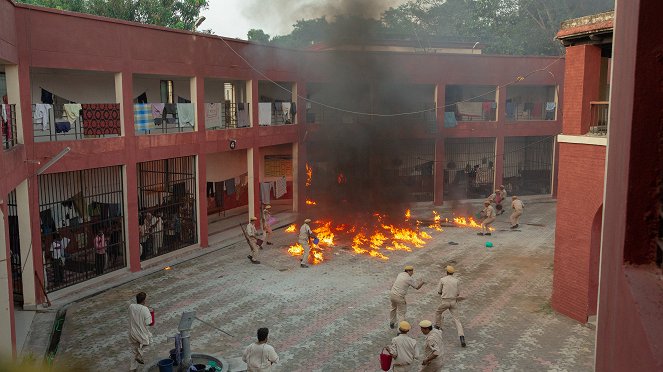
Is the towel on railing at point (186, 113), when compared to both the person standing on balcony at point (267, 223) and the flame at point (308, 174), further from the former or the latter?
the flame at point (308, 174)

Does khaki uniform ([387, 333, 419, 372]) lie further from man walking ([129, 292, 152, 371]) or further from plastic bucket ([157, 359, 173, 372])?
man walking ([129, 292, 152, 371])

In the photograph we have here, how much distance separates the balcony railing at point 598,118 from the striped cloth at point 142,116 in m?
11.4

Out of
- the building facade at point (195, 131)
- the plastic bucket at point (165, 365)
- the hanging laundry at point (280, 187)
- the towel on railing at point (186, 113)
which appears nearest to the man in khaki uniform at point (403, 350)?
the plastic bucket at point (165, 365)

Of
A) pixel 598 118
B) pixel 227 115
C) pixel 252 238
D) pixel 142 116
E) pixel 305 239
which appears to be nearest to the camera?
pixel 598 118

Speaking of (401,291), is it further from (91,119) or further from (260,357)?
(91,119)

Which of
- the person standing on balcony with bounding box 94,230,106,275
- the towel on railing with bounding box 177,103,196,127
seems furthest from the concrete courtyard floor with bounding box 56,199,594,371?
the towel on railing with bounding box 177,103,196,127

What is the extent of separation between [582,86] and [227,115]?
12240 mm

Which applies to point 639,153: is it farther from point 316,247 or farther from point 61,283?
point 316,247

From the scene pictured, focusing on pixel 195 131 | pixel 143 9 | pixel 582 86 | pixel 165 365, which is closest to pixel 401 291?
pixel 165 365

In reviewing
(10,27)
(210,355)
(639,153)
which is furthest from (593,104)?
(10,27)

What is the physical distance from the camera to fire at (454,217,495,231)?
72.0ft

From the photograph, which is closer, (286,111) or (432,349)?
(432,349)

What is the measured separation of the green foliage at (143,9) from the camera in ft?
101

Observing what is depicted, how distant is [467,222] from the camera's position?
22672 mm
